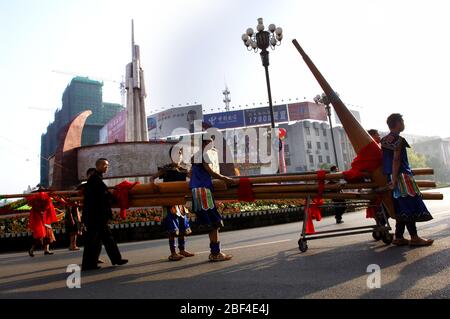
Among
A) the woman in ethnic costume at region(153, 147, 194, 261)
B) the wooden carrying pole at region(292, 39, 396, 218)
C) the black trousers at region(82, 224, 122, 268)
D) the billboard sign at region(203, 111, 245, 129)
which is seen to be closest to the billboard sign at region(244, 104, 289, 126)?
the billboard sign at region(203, 111, 245, 129)

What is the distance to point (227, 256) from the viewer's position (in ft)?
16.5

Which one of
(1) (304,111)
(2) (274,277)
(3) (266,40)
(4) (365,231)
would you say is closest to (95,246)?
(2) (274,277)

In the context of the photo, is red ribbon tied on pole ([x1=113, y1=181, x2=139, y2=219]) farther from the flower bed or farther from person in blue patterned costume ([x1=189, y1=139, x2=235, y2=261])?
the flower bed

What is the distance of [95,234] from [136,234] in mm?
6662

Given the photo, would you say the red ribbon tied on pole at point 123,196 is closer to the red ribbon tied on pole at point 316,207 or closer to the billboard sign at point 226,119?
the red ribbon tied on pole at point 316,207

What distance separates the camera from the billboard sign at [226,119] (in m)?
63.5

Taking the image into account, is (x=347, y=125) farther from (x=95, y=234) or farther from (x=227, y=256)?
(x=95, y=234)

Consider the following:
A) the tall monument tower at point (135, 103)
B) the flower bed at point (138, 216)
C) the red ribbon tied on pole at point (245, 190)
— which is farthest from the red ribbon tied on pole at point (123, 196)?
the tall monument tower at point (135, 103)

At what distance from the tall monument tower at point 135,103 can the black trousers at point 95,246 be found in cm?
2439

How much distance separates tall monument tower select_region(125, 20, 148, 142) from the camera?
28875 mm

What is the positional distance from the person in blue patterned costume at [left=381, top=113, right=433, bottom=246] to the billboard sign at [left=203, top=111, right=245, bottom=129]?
192ft

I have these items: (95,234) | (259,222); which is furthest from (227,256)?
(259,222)

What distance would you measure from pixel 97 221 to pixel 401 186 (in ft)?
14.8

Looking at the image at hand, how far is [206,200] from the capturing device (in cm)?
501
